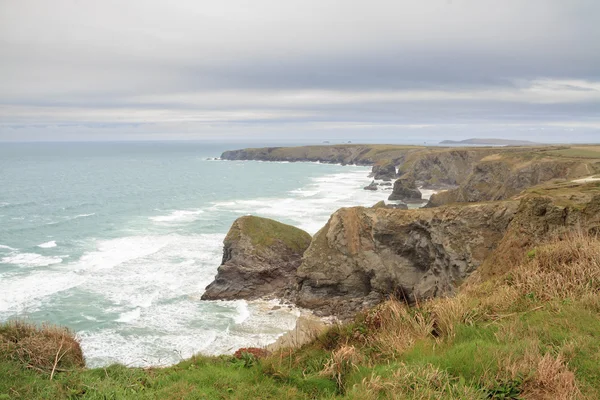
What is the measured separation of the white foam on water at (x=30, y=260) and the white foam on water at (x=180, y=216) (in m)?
19.7

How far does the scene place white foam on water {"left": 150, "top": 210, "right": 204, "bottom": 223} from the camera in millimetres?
61606

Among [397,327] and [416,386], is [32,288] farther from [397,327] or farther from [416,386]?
[416,386]

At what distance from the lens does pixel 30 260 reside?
4144 centimetres

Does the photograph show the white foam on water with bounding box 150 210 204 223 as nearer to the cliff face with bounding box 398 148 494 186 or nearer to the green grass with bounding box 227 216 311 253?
the green grass with bounding box 227 216 311 253

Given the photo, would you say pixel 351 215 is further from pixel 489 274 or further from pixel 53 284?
pixel 53 284

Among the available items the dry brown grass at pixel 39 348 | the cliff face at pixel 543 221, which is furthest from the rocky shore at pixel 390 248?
the dry brown grass at pixel 39 348

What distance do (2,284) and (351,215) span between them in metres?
28.5

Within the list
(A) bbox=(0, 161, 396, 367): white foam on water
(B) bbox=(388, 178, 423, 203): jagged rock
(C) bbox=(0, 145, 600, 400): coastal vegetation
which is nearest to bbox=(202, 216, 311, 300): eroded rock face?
(A) bbox=(0, 161, 396, 367): white foam on water

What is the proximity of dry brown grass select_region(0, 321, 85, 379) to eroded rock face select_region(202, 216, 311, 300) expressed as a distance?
2263 centimetres

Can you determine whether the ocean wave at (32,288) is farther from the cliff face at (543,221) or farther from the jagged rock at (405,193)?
the jagged rock at (405,193)

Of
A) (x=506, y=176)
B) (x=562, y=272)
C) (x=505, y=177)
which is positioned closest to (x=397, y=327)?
(x=562, y=272)

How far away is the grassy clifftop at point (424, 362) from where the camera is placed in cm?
690

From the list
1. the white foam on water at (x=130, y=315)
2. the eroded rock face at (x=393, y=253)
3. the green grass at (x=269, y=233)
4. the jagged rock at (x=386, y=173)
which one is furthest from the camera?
the jagged rock at (x=386, y=173)

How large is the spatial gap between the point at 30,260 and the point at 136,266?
10.9 meters
